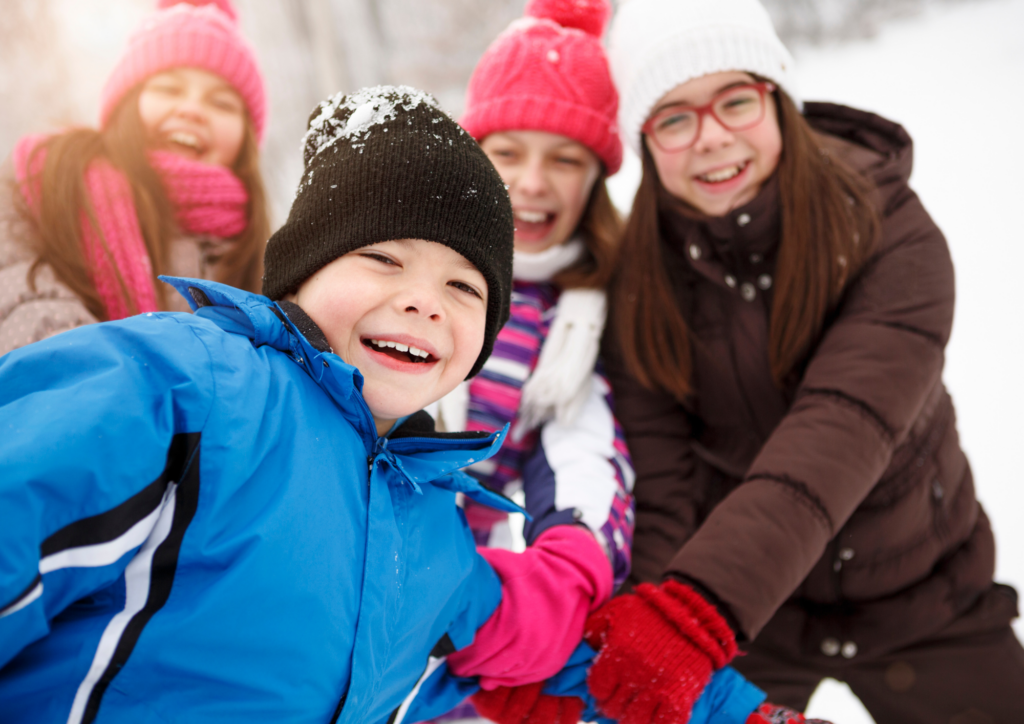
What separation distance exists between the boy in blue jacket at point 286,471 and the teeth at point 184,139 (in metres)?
0.73

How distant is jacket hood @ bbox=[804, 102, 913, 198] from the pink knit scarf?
47.7 inches

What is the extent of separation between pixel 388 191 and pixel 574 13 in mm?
916

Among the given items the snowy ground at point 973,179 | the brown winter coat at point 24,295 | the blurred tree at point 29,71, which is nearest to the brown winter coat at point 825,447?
the snowy ground at point 973,179

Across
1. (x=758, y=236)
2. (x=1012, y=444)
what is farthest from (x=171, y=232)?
(x=1012, y=444)

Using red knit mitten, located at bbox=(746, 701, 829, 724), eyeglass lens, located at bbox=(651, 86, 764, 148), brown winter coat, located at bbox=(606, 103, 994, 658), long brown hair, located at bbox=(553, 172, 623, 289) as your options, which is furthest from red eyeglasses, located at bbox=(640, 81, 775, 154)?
red knit mitten, located at bbox=(746, 701, 829, 724)

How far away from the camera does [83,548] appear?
49 cm

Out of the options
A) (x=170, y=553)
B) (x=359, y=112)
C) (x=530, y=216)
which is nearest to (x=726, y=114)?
(x=530, y=216)

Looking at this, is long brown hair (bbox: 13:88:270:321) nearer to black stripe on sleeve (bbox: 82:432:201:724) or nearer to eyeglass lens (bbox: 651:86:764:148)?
black stripe on sleeve (bbox: 82:432:201:724)

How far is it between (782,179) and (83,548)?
1.13 meters

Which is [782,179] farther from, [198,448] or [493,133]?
[198,448]

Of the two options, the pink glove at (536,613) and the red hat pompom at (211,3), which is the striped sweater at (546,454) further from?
the red hat pompom at (211,3)

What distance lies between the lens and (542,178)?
133 centimetres

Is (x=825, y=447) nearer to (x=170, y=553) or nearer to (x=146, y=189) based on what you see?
(x=170, y=553)

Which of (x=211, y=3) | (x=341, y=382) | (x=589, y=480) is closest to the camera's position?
(x=341, y=382)
